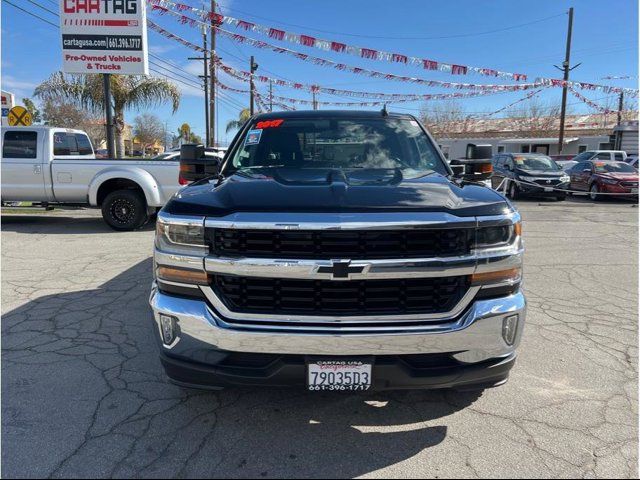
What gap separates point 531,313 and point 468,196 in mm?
2611

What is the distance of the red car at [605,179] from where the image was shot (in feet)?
54.5

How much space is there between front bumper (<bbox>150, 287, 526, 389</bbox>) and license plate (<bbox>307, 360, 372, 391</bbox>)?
43 mm

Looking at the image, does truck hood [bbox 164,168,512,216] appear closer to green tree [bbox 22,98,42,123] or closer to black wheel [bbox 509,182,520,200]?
black wheel [bbox 509,182,520,200]

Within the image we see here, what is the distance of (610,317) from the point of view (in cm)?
476

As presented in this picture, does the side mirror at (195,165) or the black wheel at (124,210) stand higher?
the side mirror at (195,165)

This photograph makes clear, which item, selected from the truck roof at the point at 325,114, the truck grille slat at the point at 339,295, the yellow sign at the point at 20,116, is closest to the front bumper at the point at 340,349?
the truck grille slat at the point at 339,295

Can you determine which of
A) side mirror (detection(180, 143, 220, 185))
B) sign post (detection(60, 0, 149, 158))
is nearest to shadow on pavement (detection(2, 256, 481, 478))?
side mirror (detection(180, 143, 220, 185))

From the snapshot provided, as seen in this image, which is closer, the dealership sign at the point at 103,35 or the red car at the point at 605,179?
the dealership sign at the point at 103,35

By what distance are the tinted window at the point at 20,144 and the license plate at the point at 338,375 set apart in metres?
9.41

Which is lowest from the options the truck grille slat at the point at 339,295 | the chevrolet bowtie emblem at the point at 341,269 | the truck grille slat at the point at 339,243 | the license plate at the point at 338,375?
the license plate at the point at 338,375

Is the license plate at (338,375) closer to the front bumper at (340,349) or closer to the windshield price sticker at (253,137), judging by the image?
the front bumper at (340,349)

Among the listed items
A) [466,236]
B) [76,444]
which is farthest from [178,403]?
[466,236]

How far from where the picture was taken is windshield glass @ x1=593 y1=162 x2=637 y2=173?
1755 cm

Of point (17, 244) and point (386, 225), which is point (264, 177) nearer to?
point (386, 225)
